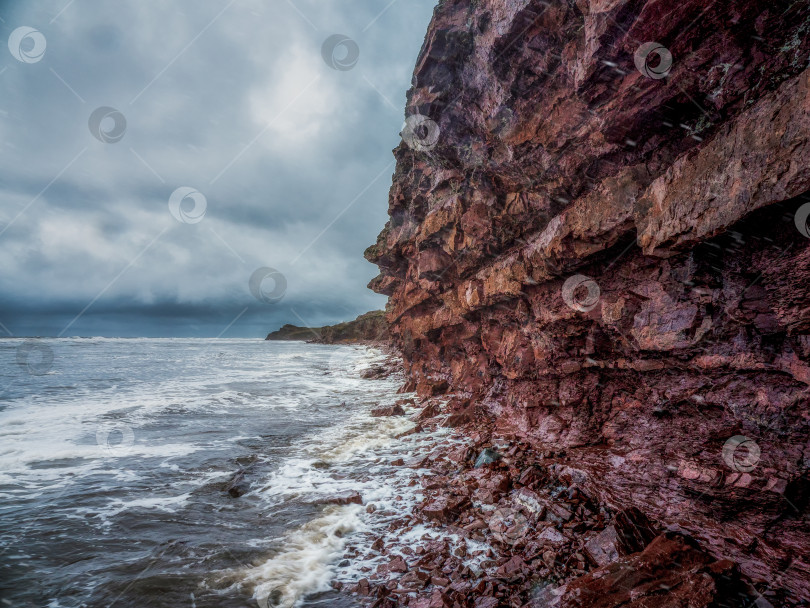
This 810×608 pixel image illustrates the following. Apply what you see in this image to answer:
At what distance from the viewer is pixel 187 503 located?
8.35 m

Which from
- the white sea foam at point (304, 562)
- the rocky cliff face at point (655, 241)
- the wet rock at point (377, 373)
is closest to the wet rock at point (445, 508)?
the white sea foam at point (304, 562)

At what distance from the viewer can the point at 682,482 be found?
19.9 ft

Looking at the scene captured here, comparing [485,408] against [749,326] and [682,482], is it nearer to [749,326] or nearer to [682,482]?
[682,482]

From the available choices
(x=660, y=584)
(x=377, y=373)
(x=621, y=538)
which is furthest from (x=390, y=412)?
(x=377, y=373)

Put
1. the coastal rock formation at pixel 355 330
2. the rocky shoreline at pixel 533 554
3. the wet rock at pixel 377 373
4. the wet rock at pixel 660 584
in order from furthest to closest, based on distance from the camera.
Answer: the coastal rock formation at pixel 355 330 < the wet rock at pixel 377 373 < the rocky shoreline at pixel 533 554 < the wet rock at pixel 660 584

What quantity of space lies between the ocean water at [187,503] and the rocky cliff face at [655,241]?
5.21 m

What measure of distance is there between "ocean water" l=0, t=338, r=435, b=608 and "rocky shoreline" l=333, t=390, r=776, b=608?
732 mm

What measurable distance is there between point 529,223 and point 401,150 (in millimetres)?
12752

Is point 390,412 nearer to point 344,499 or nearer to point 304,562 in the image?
point 344,499

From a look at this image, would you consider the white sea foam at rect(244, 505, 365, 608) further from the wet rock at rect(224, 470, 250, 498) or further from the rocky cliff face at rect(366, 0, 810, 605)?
the rocky cliff face at rect(366, 0, 810, 605)

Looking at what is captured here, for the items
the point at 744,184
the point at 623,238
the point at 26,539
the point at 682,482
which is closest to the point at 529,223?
the point at 623,238

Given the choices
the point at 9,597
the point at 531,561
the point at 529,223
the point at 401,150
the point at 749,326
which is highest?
the point at 401,150

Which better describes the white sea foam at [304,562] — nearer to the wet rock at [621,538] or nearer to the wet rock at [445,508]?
the wet rock at [445,508]

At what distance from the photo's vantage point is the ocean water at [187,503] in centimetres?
558
